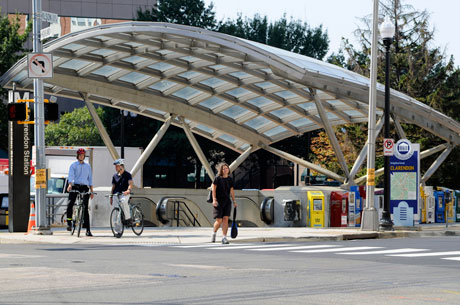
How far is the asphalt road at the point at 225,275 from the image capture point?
8.88 metres

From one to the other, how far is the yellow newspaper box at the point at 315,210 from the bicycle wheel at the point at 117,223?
1073 centimetres

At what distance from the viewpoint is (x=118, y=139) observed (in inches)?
2635

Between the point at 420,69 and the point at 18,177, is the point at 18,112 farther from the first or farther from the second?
the point at 420,69

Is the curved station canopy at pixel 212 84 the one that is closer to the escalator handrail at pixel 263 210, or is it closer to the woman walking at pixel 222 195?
the escalator handrail at pixel 263 210

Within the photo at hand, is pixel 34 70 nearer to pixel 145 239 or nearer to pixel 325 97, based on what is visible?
pixel 145 239

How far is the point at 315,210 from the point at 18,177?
10734 millimetres

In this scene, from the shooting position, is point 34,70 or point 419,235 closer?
point 34,70

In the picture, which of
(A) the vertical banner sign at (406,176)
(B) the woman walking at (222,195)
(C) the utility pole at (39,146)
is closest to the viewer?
(B) the woman walking at (222,195)

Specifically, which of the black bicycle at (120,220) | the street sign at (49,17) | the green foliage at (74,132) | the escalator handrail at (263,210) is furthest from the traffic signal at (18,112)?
the green foliage at (74,132)

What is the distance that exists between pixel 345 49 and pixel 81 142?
2354 centimetres

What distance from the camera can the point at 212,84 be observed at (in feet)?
123

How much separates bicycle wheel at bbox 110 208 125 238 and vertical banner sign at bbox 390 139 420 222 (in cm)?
1106

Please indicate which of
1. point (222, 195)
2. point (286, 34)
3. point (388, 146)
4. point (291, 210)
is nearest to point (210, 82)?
point (291, 210)

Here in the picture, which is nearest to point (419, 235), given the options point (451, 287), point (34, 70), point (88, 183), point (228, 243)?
point (228, 243)
